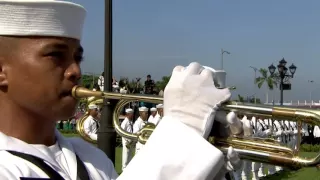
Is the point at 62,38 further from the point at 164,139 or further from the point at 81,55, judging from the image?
the point at 164,139

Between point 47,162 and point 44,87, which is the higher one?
point 44,87

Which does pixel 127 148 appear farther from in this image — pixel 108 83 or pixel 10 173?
pixel 10 173

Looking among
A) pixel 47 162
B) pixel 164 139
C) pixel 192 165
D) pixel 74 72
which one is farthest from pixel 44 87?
pixel 192 165

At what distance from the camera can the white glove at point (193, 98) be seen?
210 cm

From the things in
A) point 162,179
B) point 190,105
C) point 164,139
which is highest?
point 190,105

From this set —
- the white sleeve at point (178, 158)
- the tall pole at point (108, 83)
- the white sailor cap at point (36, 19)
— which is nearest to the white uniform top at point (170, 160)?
the white sleeve at point (178, 158)

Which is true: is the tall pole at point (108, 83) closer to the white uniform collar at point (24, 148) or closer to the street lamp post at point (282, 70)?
the white uniform collar at point (24, 148)

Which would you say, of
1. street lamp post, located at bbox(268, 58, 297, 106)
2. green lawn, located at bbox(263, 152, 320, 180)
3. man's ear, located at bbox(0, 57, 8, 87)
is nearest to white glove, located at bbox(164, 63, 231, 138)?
man's ear, located at bbox(0, 57, 8, 87)

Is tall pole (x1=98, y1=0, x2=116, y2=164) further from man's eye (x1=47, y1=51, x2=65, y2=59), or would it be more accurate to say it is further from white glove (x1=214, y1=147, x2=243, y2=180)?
white glove (x1=214, y1=147, x2=243, y2=180)

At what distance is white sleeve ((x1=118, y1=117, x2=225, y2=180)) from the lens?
6.69ft

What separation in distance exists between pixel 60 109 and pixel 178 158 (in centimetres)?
67

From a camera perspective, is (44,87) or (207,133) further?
(44,87)

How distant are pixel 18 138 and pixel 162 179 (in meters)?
0.80

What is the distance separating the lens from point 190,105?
2098 millimetres
